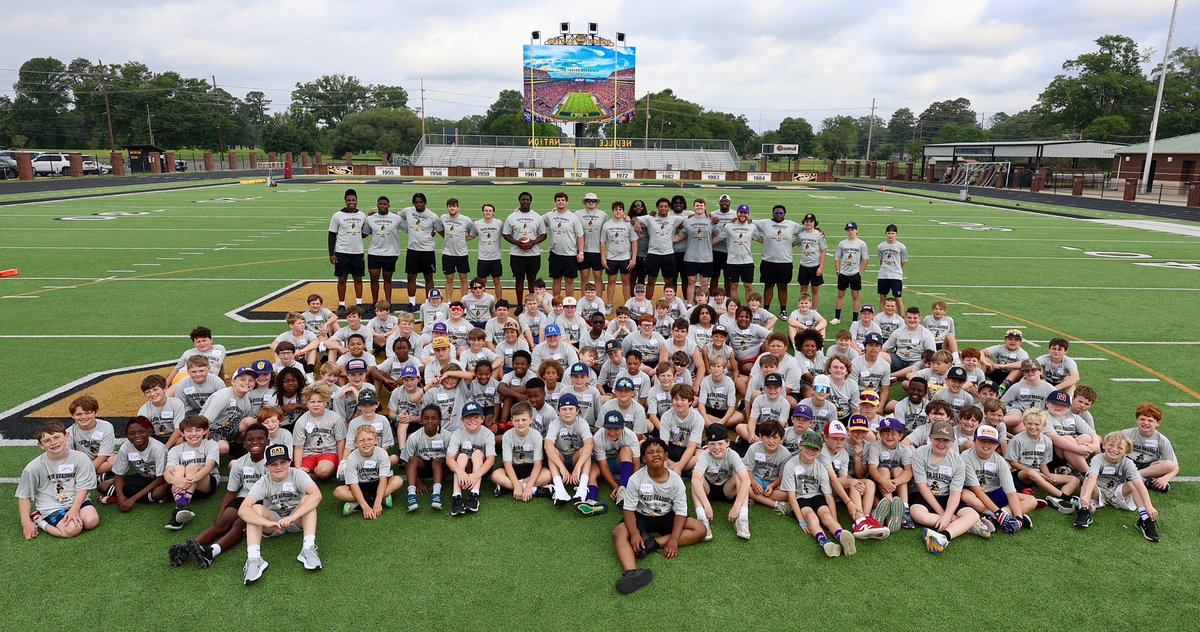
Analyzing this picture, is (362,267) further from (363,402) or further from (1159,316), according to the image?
(1159,316)

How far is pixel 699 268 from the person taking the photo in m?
11.2

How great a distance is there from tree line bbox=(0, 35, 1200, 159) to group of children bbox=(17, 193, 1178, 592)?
62183mm

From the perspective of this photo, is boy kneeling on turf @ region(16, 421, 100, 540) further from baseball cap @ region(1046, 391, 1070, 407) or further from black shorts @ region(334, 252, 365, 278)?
baseball cap @ region(1046, 391, 1070, 407)

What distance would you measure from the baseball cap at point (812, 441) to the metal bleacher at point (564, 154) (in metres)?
58.0

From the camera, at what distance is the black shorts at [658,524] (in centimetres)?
518

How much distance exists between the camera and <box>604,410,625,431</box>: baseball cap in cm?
588

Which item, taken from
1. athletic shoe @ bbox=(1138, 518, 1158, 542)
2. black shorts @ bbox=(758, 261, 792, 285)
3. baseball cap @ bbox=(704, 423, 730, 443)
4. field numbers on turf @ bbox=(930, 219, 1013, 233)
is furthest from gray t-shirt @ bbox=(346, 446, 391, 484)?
field numbers on turf @ bbox=(930, 219, 1013, 233)

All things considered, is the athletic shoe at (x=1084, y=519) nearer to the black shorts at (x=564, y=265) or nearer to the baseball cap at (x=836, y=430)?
the baseball cap at (x=836, y=430)

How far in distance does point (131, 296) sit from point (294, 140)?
6340cm

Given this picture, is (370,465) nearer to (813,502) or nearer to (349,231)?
(813,502)

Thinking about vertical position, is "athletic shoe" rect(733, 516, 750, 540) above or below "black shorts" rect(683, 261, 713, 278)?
below

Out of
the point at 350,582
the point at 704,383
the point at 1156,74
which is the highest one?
the point at 1156,74

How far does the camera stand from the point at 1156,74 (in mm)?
65000

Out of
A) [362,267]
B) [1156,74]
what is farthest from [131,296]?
[1156,74]
